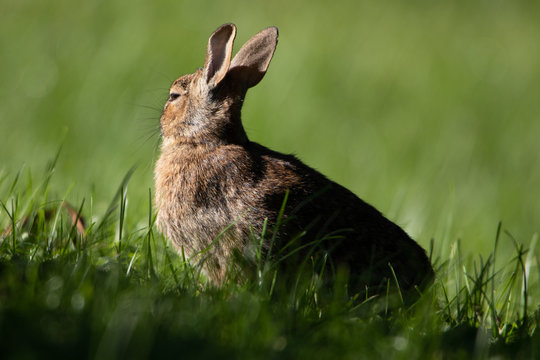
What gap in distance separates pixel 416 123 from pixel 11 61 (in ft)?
18.1

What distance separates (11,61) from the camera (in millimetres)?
8719

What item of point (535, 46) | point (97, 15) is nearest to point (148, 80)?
point (97, 15)

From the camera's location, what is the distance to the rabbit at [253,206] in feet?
11.8

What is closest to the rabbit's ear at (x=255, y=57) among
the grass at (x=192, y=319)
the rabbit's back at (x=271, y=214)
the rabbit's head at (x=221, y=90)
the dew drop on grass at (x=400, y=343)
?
the rabbit's head at (x=221, y=90)

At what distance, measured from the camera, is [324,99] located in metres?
9.27

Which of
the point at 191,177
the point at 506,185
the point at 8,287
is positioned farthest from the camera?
the point at 506,185

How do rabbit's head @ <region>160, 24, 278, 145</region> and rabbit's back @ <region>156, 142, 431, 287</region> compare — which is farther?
rabbit's head @ <region>160, 24, 278, 145</region>

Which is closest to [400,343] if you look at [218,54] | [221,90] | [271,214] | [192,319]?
[192,319]

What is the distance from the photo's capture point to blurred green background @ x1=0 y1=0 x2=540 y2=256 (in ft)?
23.7

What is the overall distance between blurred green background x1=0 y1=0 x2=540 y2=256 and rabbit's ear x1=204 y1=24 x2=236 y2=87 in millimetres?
1435

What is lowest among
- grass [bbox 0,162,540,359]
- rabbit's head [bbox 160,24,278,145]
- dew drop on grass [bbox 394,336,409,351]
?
grass [bbox 0,162,540,359]

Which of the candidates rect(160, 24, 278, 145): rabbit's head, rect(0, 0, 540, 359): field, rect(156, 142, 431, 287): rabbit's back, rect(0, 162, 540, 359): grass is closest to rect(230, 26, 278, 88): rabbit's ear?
rect(160, 24, 278, 145): rabbit's head

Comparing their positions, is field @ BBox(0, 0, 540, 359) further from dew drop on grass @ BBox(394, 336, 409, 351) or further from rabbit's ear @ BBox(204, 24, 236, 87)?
rabbit's ear @ BBox(204, 24, 236, 87)

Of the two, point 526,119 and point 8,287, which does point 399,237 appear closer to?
point 8,287
